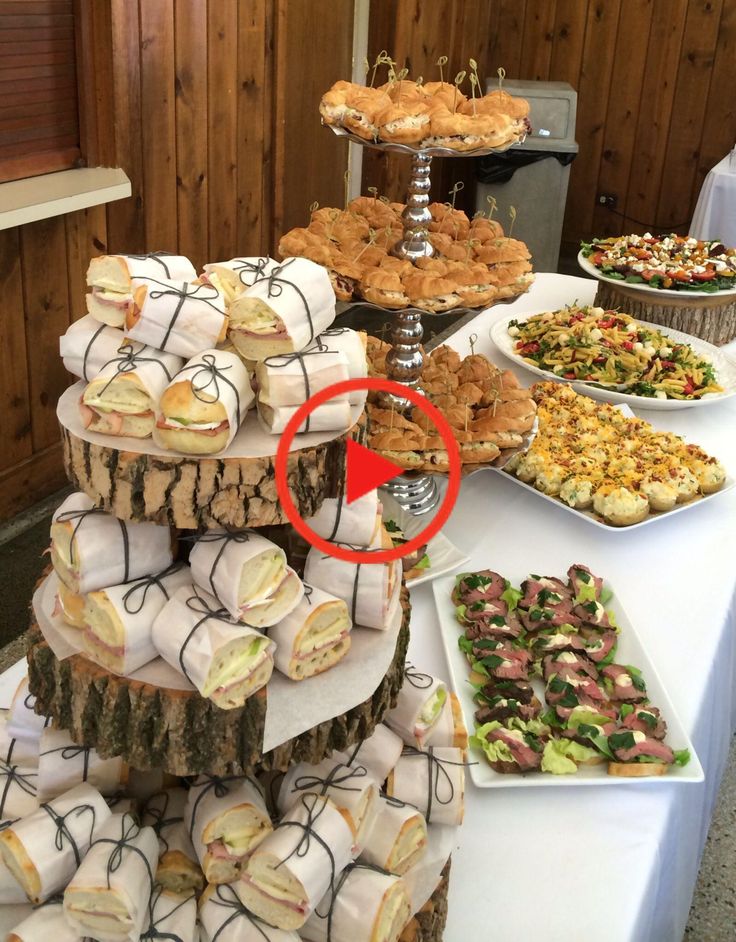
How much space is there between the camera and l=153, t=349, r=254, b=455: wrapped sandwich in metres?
0.74

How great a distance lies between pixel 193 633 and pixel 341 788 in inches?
8.9

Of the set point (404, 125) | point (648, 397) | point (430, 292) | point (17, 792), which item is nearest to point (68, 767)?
point (17, 792)

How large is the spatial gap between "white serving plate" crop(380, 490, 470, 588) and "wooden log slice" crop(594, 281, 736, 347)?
119 centimetres

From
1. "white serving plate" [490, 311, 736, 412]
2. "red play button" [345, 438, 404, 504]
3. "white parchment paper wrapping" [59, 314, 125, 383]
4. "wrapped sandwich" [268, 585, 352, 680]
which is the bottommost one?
"white serving plate" [490, 311, 736, 412]

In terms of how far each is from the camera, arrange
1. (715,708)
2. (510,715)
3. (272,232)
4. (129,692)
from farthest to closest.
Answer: (272,232), (715,708), (510,715), (129,692)

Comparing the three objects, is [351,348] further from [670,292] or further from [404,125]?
[670,292]

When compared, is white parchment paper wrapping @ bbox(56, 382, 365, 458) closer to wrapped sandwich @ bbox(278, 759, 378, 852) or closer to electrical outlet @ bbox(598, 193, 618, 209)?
wrapped sandwich @ bbox(278, 759, 378, 852)

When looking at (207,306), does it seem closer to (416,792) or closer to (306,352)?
(306,352)

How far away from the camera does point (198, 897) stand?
0.85 meters

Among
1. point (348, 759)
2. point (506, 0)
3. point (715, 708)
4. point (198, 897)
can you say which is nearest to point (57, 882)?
point (198, 897)

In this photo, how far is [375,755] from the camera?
3.12 ft

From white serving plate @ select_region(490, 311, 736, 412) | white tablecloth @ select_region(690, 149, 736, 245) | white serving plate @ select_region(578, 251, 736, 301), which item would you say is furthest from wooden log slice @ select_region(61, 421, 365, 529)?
white tablecloth @ select_region(690, 149, 736, 245)

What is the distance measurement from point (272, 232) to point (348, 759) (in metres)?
3.28

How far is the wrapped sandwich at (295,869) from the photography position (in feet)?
2.59
